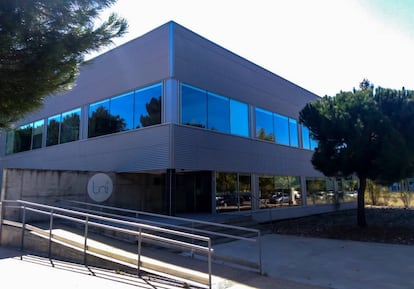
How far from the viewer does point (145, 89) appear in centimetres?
1512

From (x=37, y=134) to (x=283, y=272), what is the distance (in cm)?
1957

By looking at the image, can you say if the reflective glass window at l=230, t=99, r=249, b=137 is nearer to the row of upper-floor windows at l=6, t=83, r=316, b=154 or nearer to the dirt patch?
the row of upper-floor windows at l=6, t=83, r=316, b=154

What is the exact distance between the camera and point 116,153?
1597cm

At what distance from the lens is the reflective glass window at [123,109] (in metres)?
15.6

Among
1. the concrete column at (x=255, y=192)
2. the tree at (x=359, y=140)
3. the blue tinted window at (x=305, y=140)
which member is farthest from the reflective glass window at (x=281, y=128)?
the tree at (x=359, y=140)

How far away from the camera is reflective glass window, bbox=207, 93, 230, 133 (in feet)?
52.1

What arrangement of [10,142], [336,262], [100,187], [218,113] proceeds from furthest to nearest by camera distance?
[10,142] → [218,113] → [100,187] → [336,262]

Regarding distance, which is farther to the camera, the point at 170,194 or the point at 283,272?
the point at 170,194

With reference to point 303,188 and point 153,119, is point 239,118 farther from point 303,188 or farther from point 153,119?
point 303,188

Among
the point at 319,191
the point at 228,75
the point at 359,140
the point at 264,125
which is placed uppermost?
the point at 228,75

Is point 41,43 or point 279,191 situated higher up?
point 41,43

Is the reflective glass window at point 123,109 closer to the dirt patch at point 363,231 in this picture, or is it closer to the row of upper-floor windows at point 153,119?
the row of upper-floor windows at point 153,119

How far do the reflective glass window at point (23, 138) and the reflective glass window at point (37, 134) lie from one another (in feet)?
1.69

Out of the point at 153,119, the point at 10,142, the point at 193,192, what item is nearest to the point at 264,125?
the point at 193,192
